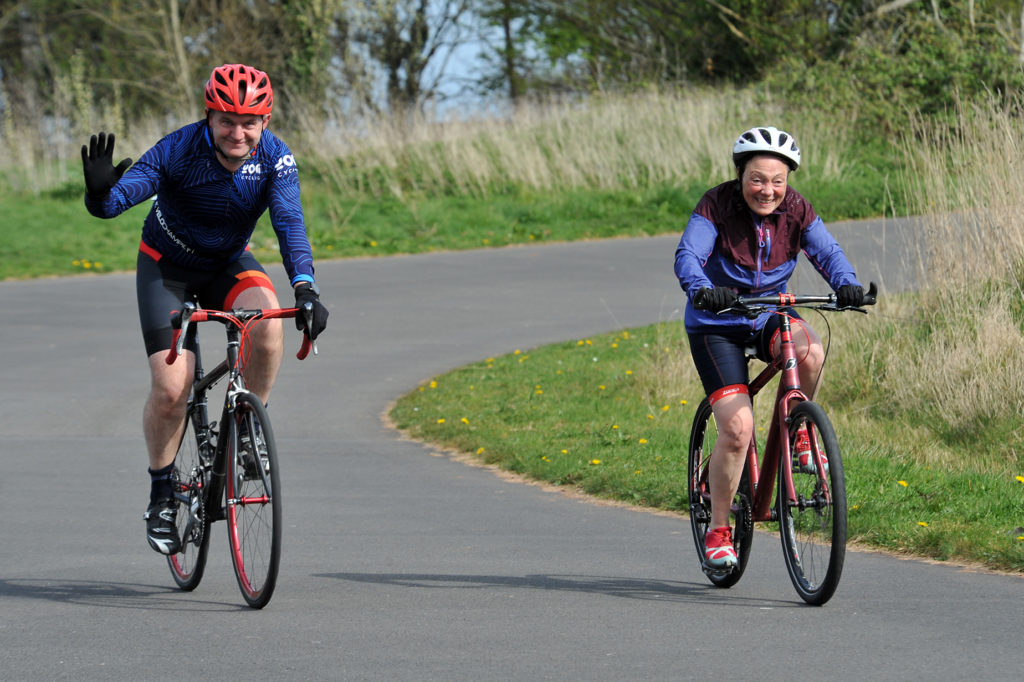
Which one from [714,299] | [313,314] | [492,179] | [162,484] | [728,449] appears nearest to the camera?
[714,299]

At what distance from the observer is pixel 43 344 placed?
1519cm

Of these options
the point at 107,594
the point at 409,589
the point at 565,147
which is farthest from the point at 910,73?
the point at 107,594

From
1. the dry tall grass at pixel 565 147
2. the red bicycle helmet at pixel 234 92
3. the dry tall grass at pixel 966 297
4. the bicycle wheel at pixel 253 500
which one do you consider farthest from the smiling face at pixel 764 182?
the dry tall grass at pixel 565 147

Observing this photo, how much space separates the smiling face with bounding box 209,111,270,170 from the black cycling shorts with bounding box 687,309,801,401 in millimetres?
1986

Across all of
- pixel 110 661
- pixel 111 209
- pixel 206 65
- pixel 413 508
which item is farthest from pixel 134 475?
pixel 206 65

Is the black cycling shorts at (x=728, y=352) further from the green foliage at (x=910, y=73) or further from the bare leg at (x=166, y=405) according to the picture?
the green foliage at (x=910, y=73)

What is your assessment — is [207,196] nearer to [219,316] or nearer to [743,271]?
[219,316]

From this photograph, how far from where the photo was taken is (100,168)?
19.7 feet

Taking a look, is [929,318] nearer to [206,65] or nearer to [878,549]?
[878,549]

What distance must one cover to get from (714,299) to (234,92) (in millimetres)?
2106

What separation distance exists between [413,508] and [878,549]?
8.73 feet

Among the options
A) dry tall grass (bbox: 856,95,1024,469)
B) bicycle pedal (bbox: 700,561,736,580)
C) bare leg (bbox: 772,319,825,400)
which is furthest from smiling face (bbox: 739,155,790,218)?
dry tall grass (bbox: 856,95,1024,469)

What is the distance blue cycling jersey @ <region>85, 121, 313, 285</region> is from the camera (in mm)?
6184

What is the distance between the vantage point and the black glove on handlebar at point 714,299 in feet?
18.3
